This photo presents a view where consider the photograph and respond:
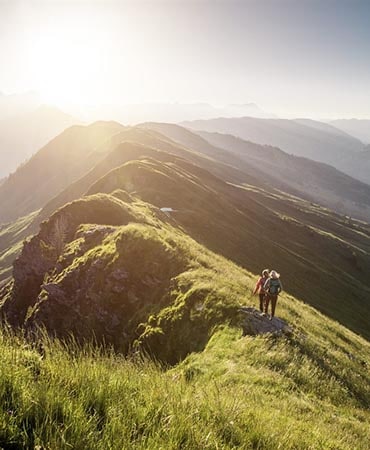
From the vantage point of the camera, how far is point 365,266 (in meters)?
131

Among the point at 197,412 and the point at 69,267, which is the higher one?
the point at 197,412

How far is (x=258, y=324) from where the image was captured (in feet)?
69.6

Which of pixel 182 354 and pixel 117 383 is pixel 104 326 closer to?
pixel 182 354

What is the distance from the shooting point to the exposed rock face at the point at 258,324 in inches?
816

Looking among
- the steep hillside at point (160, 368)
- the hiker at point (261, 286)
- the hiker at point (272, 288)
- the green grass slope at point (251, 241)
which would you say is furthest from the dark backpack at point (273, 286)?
the green grass slope at point (251, 241)

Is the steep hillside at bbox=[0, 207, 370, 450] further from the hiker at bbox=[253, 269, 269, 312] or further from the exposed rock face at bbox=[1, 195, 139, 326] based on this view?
the hiker at bbox=[253, 269, 269, 312]

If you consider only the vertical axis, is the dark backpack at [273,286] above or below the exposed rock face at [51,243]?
above

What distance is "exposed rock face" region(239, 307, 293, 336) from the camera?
→ 20719 millimetres

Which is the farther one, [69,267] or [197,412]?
[69,267]

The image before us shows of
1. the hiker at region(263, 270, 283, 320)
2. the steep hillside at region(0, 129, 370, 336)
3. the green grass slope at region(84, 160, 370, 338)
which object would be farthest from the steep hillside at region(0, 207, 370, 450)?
the green grass slope at region(84, 160, 370, 338)

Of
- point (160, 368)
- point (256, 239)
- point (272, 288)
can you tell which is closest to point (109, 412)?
point (160, 368)

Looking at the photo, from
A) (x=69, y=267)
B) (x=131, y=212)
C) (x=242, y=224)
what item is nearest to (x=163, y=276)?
(x=69, y=267)

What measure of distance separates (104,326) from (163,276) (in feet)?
19.5

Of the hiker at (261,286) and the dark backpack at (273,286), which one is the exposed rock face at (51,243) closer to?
the hiker at (261,286)
